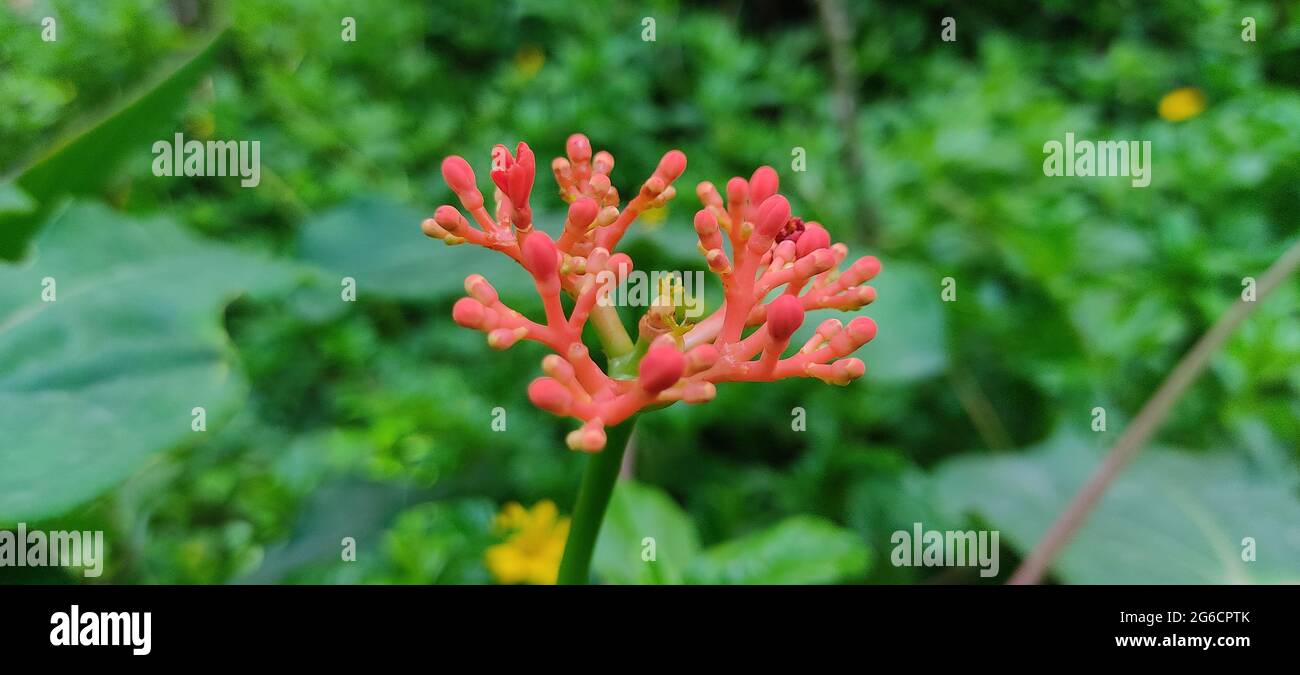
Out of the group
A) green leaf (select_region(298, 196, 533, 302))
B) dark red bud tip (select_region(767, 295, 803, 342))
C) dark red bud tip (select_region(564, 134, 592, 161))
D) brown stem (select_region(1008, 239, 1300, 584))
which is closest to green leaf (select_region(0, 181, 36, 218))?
green leaf (select_region(298, 196, 533, 302))

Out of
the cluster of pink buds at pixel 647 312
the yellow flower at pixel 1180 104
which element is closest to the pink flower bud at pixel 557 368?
the cluster of pink buds at pixel 647 312

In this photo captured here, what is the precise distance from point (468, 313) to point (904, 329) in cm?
56

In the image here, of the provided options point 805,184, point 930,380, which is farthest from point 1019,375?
point 805,184

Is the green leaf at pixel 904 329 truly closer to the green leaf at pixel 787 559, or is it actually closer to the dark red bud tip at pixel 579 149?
the green leaf at pixel 787 559

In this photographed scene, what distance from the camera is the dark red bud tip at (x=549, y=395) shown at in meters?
0.27

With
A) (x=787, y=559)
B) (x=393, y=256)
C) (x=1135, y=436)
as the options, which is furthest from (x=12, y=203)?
(x=1135, y=436)

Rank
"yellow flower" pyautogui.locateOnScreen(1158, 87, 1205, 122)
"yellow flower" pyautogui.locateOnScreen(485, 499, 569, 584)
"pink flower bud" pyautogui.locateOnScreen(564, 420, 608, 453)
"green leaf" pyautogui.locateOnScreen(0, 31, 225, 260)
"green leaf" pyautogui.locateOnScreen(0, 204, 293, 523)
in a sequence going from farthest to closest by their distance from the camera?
"yellow flower" pyautogui.locateOnScreen(1158, 87, 1205, 122), "yellow flower" pyautogui.locateOnScreen(485, 499, 569, 584), "green leaf" pyautogui.locateOnScreen(0, 31, 225, 260), "green leaf" pyautogui.locateOnScreen(0, 204, 293, 523), "pink flower bud" pyautogui.locateOnScreen(564, 420, 608, 453)

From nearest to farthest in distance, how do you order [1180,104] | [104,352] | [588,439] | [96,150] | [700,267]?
[588,439] < [104,352] < [96,150] < [700,267] < [1180,104]

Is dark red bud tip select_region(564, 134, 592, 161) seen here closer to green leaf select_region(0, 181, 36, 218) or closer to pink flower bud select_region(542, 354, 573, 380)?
pink flower bud select_region(542, 354, 573, 380)

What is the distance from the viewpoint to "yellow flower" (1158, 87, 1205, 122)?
1.20 meters

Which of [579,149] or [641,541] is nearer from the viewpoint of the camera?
[579,149]

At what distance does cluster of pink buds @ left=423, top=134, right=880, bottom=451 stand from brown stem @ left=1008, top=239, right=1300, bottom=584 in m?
0.35

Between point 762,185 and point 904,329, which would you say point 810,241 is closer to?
point 762,185

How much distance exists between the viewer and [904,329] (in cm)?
76
